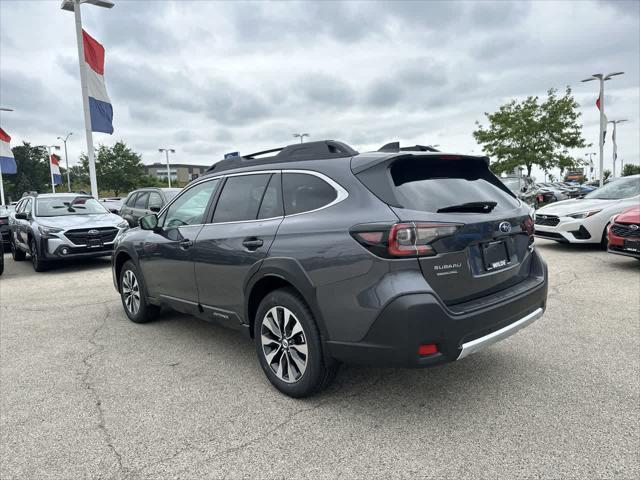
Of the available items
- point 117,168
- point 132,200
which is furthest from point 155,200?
point 117,168

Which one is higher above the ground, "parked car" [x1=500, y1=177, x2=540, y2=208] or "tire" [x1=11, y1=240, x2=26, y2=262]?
"parked car" [x1=500, y1=177, x2=540, y2=208]

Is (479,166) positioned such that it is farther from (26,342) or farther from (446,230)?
(26,342)

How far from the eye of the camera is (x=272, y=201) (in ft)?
11.9

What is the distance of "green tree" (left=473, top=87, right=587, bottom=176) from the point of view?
30.0m

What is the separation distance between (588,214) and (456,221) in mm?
7985

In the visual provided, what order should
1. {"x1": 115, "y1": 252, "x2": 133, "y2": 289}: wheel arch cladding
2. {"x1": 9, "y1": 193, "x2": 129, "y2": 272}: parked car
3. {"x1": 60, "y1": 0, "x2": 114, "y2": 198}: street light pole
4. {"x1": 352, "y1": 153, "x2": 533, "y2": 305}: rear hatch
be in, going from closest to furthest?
{"x1": 352, "y1": 153, "x2": 533, "y2": 305}: rear hatch → {"x1": 115, "y1": 252, "x2": 133, "y2": 289}: wheel arch cladding → {"x1": 9, "y1": 193, "x2": 129, "y2": 272}: parked car → {"x1": 60, "y1": 0, "x2": 114, "y2": 198}: street light pole

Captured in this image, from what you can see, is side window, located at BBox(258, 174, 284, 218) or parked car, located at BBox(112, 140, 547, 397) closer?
parked car, located at BBox(112, 140, 547, 397)

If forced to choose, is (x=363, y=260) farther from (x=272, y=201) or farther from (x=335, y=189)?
(x=272, y=201)

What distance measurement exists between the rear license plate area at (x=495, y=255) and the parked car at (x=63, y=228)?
8.67m

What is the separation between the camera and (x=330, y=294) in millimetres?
2986

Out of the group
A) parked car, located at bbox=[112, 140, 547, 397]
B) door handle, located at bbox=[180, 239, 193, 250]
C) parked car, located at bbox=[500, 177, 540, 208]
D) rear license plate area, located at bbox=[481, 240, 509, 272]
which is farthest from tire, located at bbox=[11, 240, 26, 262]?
parked car, located at bbox=[500, 177, 540, 208]

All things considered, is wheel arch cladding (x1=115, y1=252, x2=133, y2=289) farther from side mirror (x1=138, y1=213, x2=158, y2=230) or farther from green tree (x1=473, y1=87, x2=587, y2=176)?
green tree (x1=473, y1=87, x2=587, y2=176)

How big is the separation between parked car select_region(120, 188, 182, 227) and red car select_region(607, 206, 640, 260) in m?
9.45

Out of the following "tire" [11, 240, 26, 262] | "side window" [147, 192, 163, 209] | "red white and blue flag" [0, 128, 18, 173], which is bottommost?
"tire" [11, 240, 26, 262]
